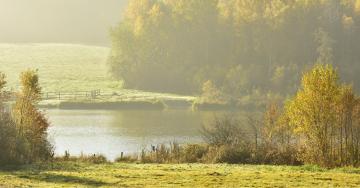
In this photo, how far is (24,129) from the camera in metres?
50.2

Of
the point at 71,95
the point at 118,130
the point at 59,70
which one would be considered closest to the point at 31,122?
the point at 118,130

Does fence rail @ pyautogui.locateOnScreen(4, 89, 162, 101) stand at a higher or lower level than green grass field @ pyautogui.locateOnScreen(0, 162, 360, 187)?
higher

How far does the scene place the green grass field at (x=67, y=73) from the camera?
154m

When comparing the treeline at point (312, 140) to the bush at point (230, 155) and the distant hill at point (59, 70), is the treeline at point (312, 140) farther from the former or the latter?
the distant hill at point (59, 70)

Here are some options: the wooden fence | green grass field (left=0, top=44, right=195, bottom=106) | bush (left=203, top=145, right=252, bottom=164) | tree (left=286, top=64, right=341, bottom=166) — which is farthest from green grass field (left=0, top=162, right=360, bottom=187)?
the wooden fence

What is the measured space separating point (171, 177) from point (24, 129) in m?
15.3

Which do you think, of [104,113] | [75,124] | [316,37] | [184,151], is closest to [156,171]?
[184,151]

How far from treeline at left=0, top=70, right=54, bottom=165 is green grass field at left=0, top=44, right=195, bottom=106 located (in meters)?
88.8

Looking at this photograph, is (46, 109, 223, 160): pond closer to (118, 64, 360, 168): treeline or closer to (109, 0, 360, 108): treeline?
(118, 64, 360, 168): treeline

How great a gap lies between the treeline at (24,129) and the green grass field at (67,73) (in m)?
88.8

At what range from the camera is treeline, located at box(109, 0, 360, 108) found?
535ft

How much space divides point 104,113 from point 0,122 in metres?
83.4

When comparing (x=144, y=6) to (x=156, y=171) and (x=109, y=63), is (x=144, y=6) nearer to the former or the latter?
(x=109, y=63)

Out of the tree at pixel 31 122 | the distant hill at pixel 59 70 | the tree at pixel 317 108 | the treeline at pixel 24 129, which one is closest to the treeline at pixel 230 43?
the distant hill at pixel 59 70
